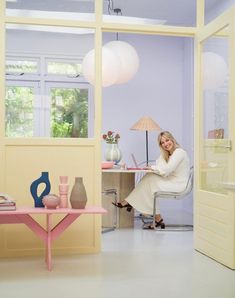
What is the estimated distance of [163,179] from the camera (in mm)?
5941

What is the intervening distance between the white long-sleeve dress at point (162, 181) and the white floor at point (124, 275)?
1.23 metres

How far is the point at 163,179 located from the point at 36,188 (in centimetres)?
235

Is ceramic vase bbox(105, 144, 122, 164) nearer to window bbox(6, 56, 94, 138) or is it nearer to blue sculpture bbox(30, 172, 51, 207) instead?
window bbox(6, 56, 94, 138)

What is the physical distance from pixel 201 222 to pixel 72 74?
184 centimetres

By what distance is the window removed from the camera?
170 inches

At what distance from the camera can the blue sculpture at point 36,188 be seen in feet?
12.9

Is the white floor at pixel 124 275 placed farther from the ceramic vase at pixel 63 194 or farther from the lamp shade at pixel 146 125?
the lamp shade at pixel 146 125

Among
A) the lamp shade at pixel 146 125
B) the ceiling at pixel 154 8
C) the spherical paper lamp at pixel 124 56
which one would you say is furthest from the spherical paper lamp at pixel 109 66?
the lamp shade at pixel 146 125

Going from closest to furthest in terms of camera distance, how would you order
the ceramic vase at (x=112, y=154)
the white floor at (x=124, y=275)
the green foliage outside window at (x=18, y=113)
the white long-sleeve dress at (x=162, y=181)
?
the white floor at (x=124, y=275), the green foliage outside window at (x=18, y=113), the white long-sleeve dress at (x=162, y=181), the ceramic vase at (x=112, y=154)

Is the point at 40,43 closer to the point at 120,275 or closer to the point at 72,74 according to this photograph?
the point at 72,74

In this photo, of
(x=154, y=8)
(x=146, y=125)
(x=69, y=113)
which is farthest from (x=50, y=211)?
(x=146, y=125)

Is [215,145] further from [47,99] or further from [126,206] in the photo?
[126,206]

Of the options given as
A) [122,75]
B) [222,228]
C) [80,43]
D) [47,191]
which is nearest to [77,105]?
[80,43]

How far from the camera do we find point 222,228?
3961 millimetres
